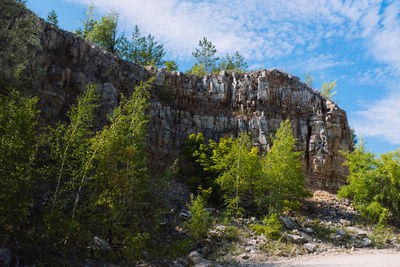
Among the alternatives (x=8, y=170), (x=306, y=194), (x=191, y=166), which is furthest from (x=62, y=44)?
(x=306, y=194)

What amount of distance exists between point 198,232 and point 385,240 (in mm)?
13389

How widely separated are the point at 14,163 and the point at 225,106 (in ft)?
84.6

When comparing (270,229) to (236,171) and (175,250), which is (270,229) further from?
(175,250)

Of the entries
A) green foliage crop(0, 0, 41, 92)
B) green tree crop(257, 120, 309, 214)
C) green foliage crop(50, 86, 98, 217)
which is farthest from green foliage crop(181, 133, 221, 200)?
green foliage crop(0, 0, 41, 92)

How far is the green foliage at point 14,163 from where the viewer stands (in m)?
9.38

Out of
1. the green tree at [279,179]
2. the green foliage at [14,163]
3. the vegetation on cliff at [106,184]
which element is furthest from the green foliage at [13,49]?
the green tree at [279,179]

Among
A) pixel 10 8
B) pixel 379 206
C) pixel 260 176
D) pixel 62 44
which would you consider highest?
pixel 62 44

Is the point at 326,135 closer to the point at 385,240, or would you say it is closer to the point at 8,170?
the point at 385,240

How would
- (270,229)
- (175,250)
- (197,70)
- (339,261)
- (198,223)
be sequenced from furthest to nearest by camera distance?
(197,70) → (270,229) → (198,223) → (175,250) → (339,261)

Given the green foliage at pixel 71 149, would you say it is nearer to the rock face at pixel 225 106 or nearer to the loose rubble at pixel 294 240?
the loose rubble at pixel 294 240

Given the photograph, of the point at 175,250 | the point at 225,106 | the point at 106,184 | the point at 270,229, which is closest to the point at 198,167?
the point at 225,106

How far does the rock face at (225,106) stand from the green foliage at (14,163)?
14.7 m

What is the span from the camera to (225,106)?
3322cm

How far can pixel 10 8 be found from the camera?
15031 mm
